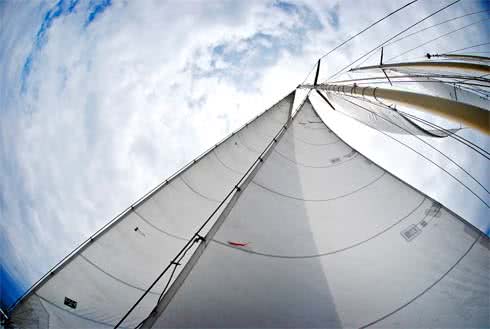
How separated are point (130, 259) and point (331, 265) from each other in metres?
3.07

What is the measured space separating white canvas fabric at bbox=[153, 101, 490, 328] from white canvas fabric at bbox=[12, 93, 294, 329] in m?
2.07

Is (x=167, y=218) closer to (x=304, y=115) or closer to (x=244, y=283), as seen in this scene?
(x=244, y=283)

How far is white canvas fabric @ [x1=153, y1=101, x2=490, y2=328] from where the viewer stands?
5.55ft

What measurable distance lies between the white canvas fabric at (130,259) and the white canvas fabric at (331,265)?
6.79 feet

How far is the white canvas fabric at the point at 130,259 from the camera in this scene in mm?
2847

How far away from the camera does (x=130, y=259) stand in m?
3.44

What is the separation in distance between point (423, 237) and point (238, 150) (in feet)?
13.3

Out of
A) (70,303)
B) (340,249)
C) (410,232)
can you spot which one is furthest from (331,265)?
(70,303)

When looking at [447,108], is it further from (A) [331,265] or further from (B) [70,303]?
(B) [70,303]

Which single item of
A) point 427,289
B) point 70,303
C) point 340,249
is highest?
point 70,303

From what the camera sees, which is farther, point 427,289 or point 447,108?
point 427,289

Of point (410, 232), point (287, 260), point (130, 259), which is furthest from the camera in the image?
point (130, 259)

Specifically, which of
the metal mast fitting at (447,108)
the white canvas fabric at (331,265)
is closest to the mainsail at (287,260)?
the white canvas fabric at (331,265)

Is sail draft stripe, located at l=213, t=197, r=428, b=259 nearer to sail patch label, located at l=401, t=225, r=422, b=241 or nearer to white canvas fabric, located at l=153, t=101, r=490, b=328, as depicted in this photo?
white canvas fabric, located at l=153, t=101, r=490, b=328
